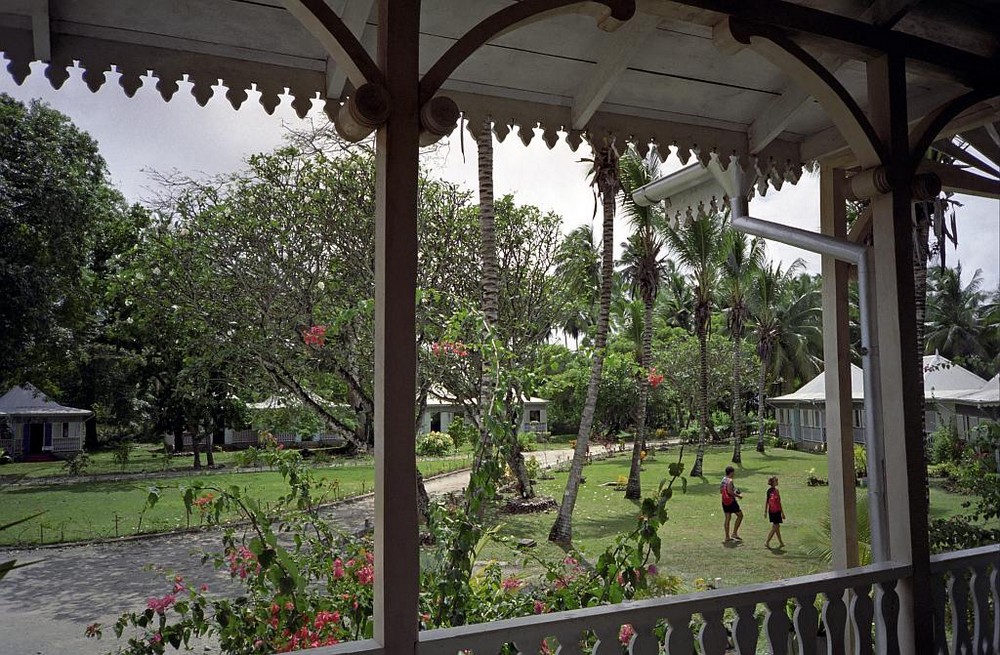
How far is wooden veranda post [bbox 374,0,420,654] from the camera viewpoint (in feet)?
4.80

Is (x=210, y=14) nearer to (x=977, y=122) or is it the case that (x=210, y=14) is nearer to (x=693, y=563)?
(x=977, y=122)

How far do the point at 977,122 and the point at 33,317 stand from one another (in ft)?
48.0

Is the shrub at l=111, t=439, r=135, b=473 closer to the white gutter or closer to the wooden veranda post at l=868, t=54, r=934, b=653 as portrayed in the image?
the white gutter

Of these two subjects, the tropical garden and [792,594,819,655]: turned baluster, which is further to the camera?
the tropical garden

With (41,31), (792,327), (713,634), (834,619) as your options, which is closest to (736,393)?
(792,327)

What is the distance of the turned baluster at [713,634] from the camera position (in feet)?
6.08

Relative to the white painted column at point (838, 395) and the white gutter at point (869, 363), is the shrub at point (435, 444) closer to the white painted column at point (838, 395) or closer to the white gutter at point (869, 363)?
the white painted column at point (838, 395)

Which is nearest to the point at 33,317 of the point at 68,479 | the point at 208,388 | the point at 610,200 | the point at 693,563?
the point at 208,388

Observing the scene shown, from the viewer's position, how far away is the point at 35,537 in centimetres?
1212

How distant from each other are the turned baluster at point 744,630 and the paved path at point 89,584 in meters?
7.64

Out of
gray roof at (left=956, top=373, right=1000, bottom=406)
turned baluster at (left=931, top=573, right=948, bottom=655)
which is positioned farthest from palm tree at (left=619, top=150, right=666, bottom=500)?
turned baluster at (left=931, top=573, right=948, bottom=655)

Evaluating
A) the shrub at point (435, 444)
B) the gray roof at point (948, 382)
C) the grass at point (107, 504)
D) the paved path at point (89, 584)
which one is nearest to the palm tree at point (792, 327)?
the gray roof at point (948, 382)

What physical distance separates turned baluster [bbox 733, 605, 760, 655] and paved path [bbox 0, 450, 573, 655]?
7.64 meters

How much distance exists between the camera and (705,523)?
1362 centimetres
